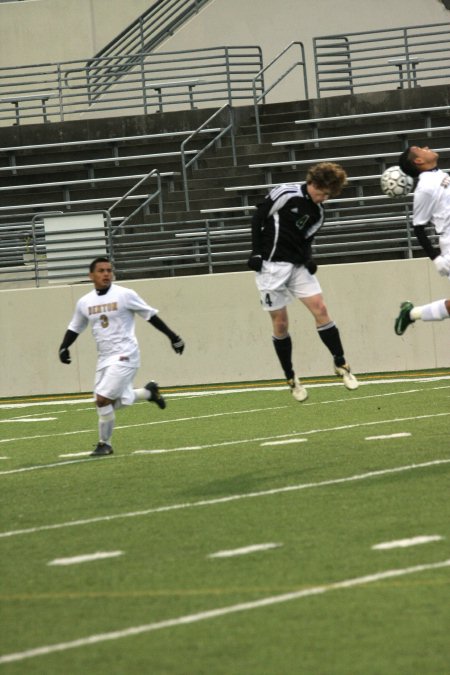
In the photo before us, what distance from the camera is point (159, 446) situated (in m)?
13.4

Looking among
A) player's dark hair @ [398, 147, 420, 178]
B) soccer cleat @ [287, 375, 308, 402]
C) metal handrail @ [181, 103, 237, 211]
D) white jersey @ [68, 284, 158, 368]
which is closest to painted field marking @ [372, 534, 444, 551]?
soccer cleat @ [287, 375, 308, 402]

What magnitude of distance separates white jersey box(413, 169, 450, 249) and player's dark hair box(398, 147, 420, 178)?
0.10m

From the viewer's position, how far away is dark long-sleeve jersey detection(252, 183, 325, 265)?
12.1 meters

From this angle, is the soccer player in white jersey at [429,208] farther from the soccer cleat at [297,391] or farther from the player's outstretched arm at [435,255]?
the soccer cleat at [297,391]

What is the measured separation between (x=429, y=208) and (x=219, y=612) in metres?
6.20

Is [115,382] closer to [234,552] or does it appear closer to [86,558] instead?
[86,558]

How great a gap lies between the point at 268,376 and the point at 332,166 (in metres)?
9.93

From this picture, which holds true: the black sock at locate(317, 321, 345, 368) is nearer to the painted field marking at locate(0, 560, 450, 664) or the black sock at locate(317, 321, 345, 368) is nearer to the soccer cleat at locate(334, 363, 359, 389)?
the soccer cleat at locate(334, 363, 359, 389)

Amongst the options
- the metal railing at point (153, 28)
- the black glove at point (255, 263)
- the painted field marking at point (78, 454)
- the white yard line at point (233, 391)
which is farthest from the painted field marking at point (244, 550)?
the metal railing at point (153, 28)

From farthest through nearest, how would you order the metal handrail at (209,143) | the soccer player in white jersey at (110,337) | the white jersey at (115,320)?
1. the metal handrail at (209,143)
2. the white jersey at (115,320)
3. the soccer player in white jersey at (110,337)

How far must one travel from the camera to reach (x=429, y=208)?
11969mm

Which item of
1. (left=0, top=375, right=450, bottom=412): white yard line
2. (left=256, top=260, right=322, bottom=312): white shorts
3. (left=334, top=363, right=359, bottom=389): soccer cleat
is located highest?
(left=256, top=260, right=322, bottom=312): white shorts

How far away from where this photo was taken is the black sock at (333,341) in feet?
39.7

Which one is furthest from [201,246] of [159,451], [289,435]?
[159,451]
